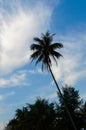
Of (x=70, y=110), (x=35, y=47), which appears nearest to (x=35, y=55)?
(x=35, y=47)

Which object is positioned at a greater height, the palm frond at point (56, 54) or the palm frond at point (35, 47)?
the palm frond at point (35, 47)

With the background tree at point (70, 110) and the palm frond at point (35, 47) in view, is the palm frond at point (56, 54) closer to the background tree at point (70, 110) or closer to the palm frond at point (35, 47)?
the palm frond at point (35, 47)

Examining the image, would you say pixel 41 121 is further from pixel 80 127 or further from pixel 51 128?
pixel 80 127

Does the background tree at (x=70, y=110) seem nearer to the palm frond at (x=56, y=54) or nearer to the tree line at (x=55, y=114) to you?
the tree line at (x=55, y=114)

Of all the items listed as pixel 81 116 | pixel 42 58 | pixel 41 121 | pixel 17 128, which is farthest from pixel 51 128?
pixel 42 58

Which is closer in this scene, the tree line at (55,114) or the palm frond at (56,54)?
the palm frond at (56,54)

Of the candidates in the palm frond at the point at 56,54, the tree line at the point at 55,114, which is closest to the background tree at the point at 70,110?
the tree line at the point at 55,114

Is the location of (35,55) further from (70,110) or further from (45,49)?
(70,110)

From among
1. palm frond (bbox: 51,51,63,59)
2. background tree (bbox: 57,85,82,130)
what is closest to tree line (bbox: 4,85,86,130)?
background tree (bbox: 57,85,82,130)

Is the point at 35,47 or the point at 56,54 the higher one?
the point at 35,47

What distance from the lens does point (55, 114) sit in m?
70.8

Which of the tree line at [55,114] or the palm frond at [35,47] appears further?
the tree line at [55,114]

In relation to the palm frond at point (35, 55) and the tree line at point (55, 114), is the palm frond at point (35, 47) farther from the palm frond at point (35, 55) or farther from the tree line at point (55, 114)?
the tree line at point (55, 114)

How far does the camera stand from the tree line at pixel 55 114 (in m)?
67.8
